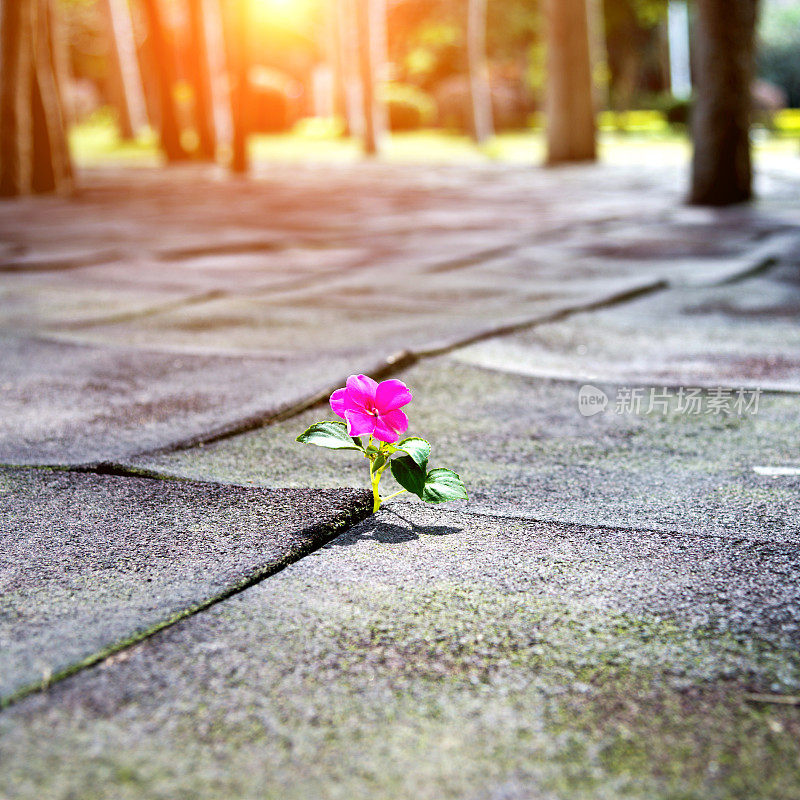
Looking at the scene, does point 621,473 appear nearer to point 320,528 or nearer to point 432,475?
point 432,475

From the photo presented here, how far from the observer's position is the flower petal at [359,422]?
64.4 inches

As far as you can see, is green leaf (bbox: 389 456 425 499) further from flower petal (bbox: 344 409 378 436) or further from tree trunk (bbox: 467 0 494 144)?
tree trunk (bbox: 467 0 494 144)

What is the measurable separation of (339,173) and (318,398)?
9810 millimetres

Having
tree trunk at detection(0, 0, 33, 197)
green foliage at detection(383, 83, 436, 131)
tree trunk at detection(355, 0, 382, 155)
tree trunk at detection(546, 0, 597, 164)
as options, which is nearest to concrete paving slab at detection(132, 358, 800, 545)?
tree trunk at detection(0, 0, 33, 197)

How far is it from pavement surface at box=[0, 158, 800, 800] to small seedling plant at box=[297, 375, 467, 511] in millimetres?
63

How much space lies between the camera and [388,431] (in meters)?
1.66

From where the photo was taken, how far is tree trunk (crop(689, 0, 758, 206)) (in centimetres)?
623

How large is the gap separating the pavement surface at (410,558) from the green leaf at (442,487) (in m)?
0.05

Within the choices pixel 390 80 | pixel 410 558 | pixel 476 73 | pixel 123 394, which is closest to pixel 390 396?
pixel 410 558

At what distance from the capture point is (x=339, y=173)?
11.9 metres

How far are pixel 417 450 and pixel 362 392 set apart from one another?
0.13 meters

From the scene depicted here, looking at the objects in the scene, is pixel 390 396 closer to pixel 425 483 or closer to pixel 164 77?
pixel 425 483

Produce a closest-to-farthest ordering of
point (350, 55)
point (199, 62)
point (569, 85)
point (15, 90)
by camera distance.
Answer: point (15, 90) < point (569, 85) < point (199, 62) < point (350, 55)

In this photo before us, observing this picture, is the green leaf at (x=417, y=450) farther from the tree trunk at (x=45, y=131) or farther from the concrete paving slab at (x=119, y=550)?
the tree trunk at (x=45, y=131)
